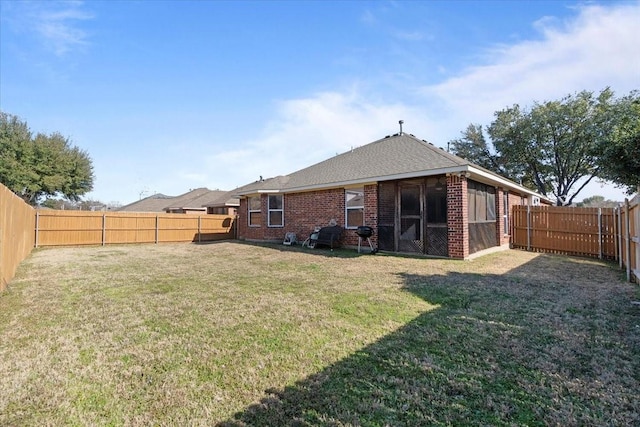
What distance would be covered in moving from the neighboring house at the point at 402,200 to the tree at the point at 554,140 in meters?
11.8

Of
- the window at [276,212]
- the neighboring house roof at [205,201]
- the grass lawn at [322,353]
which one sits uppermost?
the neighboring house roof at [205,201]

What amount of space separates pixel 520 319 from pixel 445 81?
959 cm

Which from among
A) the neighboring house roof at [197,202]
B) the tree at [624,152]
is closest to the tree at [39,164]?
the neighboring house roof at [197,202]

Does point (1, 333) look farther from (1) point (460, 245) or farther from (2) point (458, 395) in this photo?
(1) point (460, 245)

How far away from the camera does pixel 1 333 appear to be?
3566 mm

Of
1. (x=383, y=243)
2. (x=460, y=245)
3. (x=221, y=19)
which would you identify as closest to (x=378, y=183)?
(x=383, y=243)

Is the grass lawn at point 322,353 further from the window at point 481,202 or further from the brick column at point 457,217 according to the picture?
the window at point 481,202

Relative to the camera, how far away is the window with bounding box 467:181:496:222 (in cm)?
953

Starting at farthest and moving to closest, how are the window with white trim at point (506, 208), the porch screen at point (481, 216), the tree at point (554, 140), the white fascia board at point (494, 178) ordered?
the tree at point (554, 140)
the window with white trim at point (506, 208)
the porch screen at point (481, 216)
the white fascia board at point (494, 178)

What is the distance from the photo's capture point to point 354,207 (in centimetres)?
1142

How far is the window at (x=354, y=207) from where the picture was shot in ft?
36.8

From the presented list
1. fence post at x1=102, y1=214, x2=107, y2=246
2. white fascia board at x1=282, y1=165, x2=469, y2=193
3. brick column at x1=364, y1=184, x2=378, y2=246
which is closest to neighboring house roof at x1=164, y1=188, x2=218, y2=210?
fence post at x1=102, y1=214, x2=107, y2=246

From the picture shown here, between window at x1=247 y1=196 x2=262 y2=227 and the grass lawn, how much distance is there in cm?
983

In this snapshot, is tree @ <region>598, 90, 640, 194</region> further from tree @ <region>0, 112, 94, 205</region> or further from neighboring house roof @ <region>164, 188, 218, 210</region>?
tree @ <region>0, 112, 94, 205</region>
